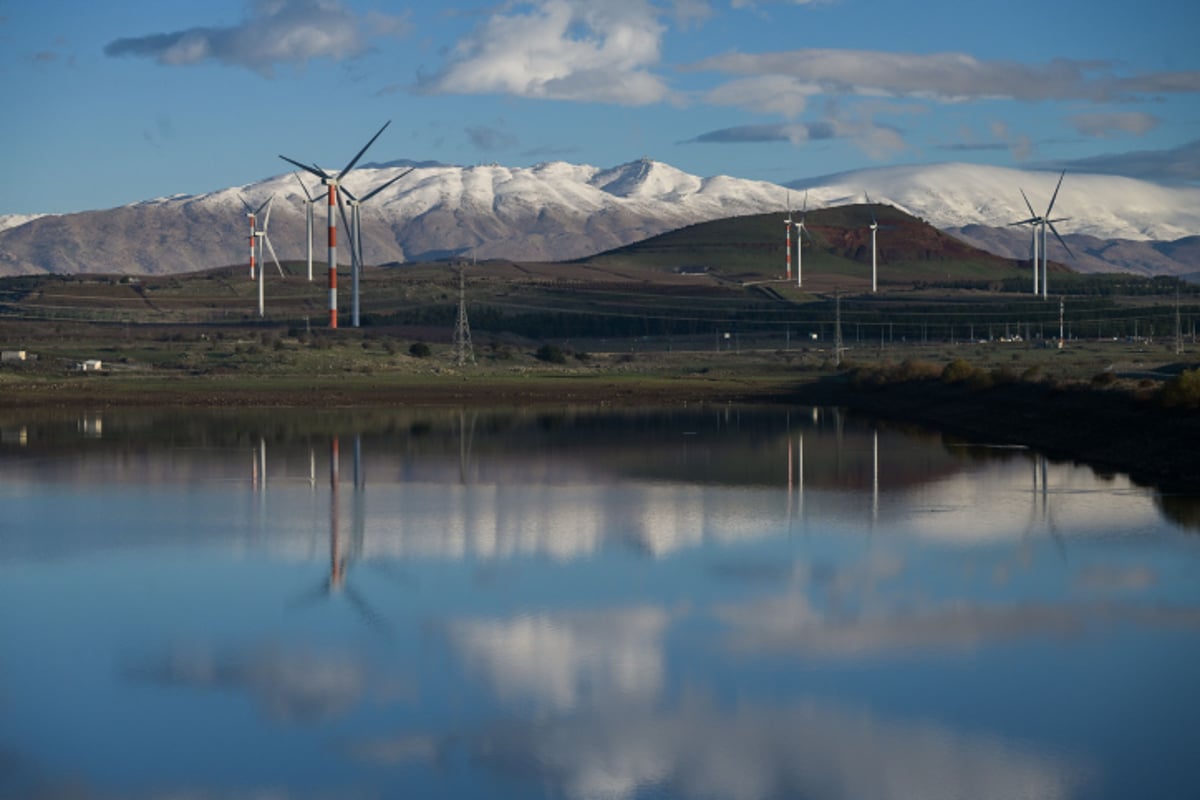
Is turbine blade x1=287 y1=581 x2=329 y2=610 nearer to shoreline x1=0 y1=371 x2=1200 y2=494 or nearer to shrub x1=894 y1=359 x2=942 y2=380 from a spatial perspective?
shoreline x1=0 y1=371 x2=1200 y2=494

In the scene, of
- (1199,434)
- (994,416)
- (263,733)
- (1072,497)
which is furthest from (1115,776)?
(994,416)

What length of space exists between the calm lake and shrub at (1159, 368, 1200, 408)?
370cm

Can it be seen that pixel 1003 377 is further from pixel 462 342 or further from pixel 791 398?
pixel 462 342

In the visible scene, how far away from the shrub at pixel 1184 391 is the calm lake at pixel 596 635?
370 centimetres

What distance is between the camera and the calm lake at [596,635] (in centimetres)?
1598

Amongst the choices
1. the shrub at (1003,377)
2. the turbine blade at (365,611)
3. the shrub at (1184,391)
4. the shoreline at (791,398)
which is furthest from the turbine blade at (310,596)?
the shrub at (1003,377)

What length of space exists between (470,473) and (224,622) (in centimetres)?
1930

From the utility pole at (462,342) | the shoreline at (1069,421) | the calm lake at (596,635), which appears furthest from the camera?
the utility pole at (462,342)

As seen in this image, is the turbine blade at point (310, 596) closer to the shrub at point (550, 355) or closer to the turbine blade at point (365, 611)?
the turbine blade at point (365, 611)

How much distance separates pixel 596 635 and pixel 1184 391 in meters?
25.6

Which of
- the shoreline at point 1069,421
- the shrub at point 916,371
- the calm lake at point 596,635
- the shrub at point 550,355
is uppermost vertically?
the shrub at point 550,355

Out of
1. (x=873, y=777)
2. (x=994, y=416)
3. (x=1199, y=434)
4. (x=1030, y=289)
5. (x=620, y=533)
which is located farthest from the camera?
(x=1030, y=289)

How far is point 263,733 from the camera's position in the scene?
16984 millimetres

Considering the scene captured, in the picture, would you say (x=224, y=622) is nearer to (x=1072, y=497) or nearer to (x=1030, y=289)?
(x=1072, y=497)
